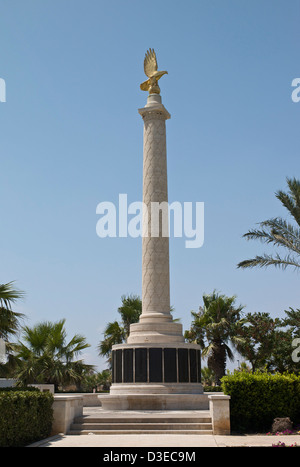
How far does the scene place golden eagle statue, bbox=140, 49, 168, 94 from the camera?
32375mm

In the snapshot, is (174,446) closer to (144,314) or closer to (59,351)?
(144,314)

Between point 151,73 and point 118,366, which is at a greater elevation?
point 151,73

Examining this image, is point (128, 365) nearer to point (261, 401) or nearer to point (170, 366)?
point (170, 366)

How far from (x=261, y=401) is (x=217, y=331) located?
19.8 metres

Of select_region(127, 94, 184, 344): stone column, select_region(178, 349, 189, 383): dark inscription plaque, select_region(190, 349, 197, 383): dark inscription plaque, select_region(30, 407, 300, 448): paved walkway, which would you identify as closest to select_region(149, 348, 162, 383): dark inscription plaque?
select_region(127, 94, 184, 344): stone column

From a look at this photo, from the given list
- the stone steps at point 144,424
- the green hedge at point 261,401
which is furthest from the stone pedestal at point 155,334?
the green hedge at point 261,401

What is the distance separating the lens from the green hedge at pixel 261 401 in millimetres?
17656

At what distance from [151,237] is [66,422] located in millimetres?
13583

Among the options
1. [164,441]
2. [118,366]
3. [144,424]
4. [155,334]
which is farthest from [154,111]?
[164,441]

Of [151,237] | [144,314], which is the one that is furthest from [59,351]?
[151,237]

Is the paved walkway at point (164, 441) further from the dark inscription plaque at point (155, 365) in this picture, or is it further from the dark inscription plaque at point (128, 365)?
the dark inscription plaque at point (128, 365)

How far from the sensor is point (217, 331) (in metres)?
37.4

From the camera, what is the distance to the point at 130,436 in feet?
55.6

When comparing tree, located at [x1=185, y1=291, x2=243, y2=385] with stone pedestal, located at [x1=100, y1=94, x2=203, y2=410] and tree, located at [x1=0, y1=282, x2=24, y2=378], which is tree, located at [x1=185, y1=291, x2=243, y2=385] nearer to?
stone pedestal, located at [x1=100, y1=94, x2=203, y2=410]
